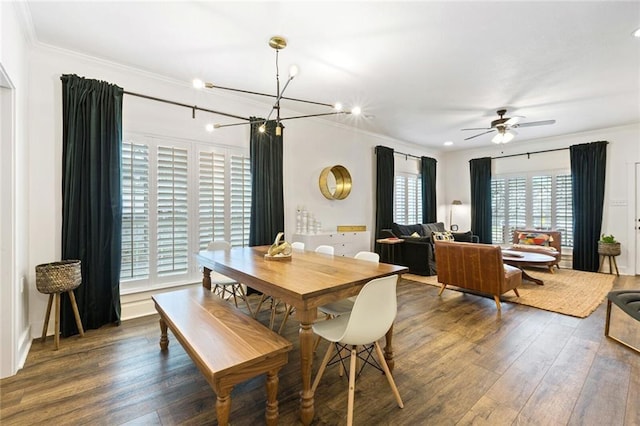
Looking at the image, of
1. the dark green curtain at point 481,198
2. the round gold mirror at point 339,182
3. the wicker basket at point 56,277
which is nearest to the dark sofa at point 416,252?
the round gold mirror at point 339,182

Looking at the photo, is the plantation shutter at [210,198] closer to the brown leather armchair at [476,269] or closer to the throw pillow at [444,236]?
the brown leather armchair at [476,269]

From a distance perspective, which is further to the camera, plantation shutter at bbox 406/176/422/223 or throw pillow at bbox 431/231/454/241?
plantation shutter at bbox 406/176/422/223

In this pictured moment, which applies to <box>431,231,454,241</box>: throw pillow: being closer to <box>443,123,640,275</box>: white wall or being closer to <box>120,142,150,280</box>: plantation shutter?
<box>443,123,640,275</box>: white wall

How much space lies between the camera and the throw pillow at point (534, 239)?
230 inches

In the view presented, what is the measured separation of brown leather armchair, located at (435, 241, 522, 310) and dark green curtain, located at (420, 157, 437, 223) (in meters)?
3.28

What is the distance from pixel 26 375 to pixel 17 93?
2243 millimetres

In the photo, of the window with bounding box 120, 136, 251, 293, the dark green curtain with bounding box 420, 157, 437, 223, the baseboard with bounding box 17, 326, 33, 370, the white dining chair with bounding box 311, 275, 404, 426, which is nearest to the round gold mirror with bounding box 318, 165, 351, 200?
the window with bounding box 120, 136, 251, 293

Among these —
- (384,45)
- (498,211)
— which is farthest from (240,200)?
(498,211)

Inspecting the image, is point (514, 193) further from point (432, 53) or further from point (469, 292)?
point (432, 53)

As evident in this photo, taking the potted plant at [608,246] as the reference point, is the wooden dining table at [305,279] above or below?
above

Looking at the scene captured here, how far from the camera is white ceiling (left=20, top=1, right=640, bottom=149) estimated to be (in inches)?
89.2

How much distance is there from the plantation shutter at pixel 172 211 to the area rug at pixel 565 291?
3855mm

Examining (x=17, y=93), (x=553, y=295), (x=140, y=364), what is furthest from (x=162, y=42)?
(x=553, y=295)

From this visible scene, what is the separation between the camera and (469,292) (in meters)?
4.29
